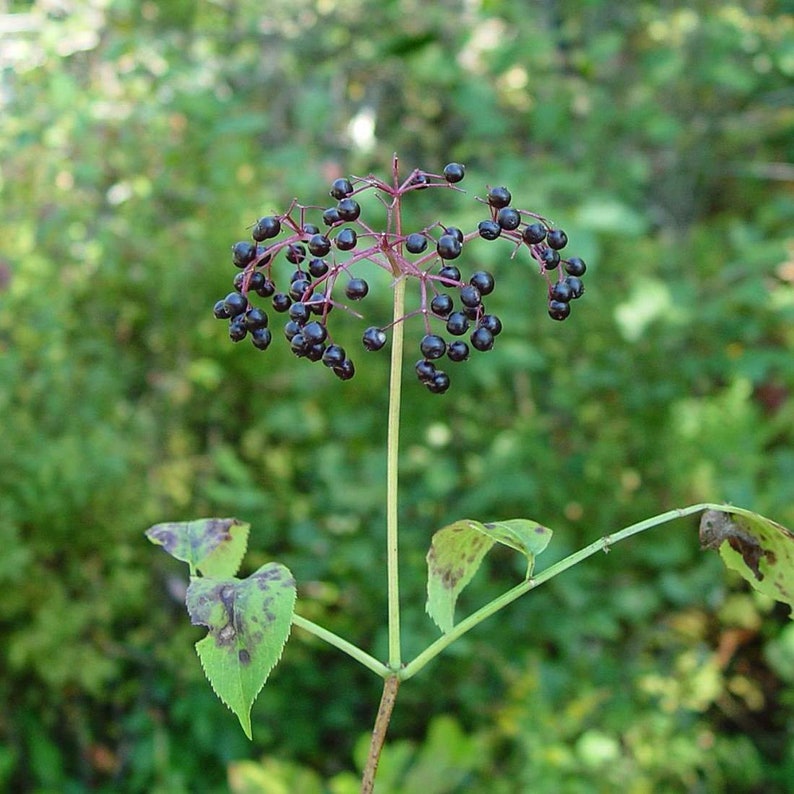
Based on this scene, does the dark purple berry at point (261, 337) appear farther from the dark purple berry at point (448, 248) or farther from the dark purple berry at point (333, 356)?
the dark purple berry at point (448, 248)

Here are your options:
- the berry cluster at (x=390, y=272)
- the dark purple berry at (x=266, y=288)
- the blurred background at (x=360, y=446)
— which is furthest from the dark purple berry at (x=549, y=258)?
the blurred background at (x=360, y=446)

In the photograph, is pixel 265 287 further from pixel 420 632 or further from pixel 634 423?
pixel 634 423

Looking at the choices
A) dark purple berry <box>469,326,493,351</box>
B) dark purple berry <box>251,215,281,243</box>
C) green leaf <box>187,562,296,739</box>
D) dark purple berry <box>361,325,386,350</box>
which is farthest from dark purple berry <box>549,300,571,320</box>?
green leaf <box>187,562,296,739</box>

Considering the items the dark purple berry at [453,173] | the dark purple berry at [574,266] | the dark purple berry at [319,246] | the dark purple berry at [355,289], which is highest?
the dark purple berry at [453,173]

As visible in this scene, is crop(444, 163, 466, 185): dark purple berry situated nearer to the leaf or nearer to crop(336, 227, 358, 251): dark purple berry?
crop(336, 227, 358, 251): dark purple berry

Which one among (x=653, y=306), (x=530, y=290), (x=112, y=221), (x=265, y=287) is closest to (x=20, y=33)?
(x=112, y=221)
